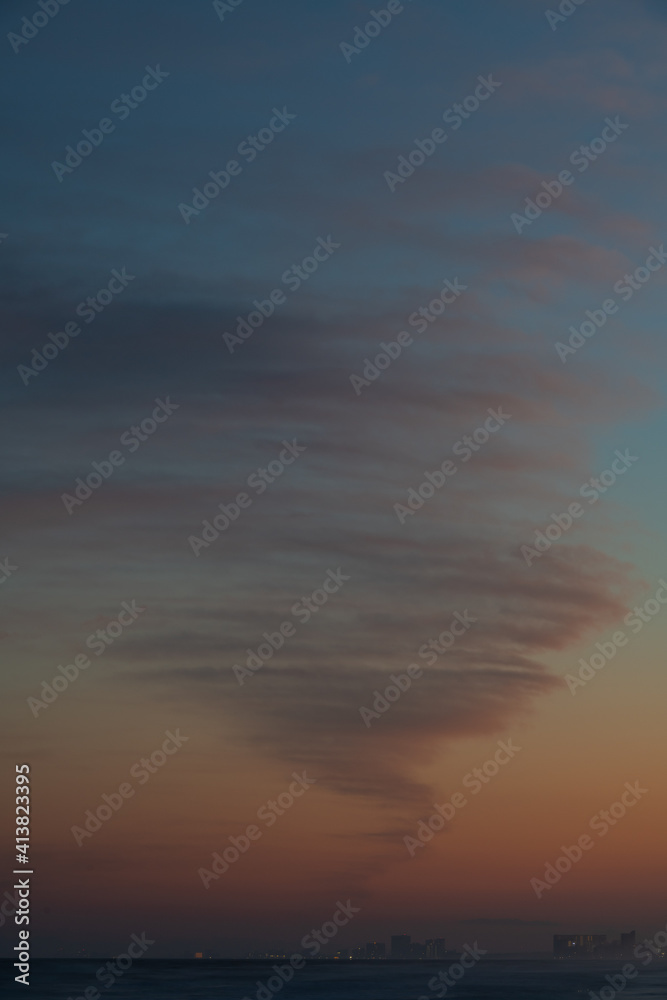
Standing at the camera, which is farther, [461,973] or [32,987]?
[461,973]

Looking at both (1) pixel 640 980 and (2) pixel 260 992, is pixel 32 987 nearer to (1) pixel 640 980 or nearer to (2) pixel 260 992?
(2) pixel 260 992

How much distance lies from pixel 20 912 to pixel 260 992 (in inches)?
2505

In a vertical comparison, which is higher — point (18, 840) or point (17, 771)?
point (17, 771)

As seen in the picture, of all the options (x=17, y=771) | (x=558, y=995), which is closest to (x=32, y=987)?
(x=558, y=995)

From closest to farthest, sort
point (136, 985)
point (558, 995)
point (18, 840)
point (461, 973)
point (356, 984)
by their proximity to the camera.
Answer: point (18, 840) < point (558, 995) < point (136, 985) < point (356, 984) < point (461, 973)

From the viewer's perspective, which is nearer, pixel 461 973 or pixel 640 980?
pixel 640 980

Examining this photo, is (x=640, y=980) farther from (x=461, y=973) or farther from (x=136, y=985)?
(x=136, y=985)

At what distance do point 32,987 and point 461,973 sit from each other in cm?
6522

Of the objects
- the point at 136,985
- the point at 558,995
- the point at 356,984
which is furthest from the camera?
the point at 356,984

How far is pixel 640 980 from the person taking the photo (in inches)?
4235

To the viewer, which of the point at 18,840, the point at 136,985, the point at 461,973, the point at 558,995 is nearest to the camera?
the point at 18,840

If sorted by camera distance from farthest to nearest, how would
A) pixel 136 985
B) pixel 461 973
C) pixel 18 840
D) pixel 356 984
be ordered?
pixel 461 973 → pixel 356 984 → pixel 136 985 → pixel 18 840

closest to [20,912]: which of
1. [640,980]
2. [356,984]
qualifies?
[356,984]

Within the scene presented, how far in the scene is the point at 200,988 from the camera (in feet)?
291
